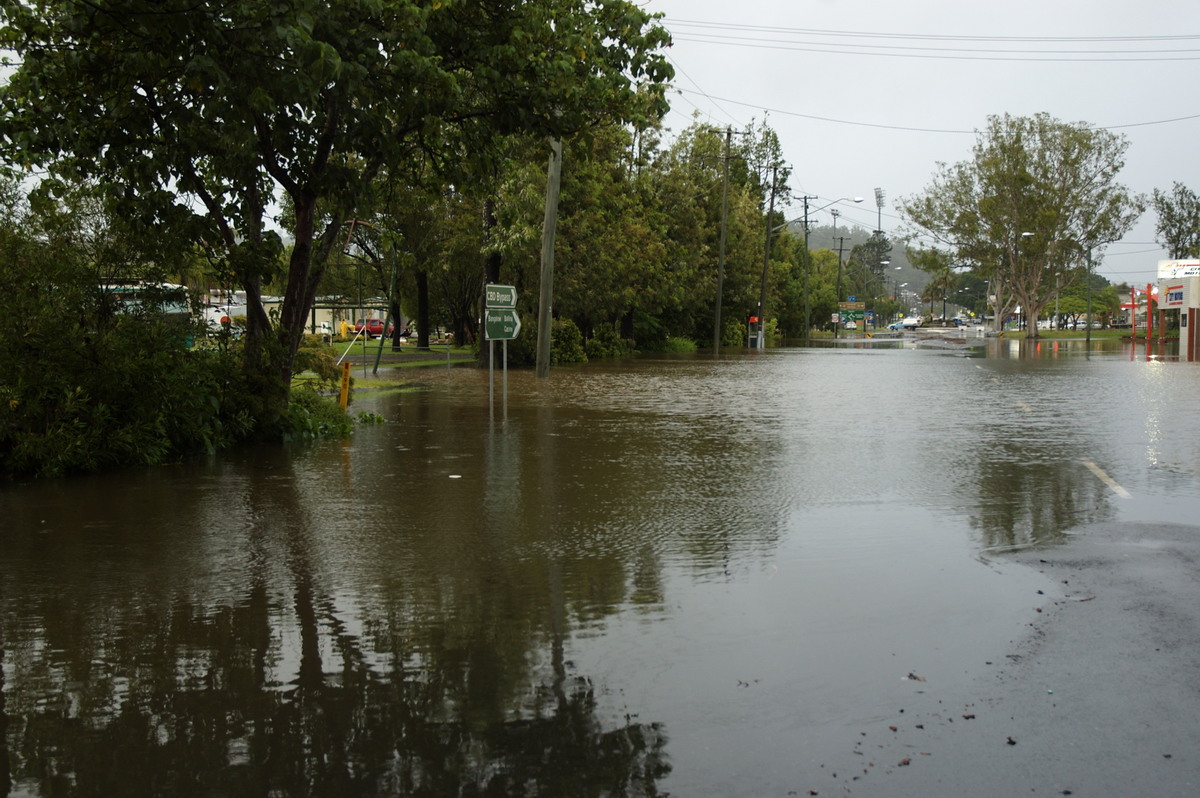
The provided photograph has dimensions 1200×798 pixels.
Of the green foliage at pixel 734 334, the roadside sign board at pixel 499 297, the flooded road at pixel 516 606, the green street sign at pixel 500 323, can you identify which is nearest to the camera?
the flooded road at pixel 516 606

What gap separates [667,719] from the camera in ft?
15.0

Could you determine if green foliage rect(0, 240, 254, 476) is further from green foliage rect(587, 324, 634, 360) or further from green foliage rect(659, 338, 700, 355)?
green foliage rect(659, 338, 700, 355)

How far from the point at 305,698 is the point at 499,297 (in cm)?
1497

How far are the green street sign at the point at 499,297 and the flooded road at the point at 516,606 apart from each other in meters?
5.38

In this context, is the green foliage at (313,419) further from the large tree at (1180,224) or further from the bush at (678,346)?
the large tree at (1180,224)

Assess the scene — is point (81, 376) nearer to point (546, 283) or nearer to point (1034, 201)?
point (546, 283)

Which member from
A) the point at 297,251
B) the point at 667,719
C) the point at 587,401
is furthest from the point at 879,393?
the point at 667,719

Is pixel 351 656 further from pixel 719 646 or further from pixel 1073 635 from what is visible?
pixel 1073 635

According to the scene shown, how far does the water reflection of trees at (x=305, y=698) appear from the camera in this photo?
13.2 ft

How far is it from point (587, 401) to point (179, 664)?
1722 centimetres

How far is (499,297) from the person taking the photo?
19.5 metres

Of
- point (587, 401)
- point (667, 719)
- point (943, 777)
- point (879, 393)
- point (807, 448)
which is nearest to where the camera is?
point (943, 777)

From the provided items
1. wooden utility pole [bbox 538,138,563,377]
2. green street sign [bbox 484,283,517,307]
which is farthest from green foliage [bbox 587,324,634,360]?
green street sign [bbox 484,283,517,307]

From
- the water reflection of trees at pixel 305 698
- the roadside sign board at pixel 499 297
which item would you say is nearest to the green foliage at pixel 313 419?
the roadside sign board at pixel 499 297
